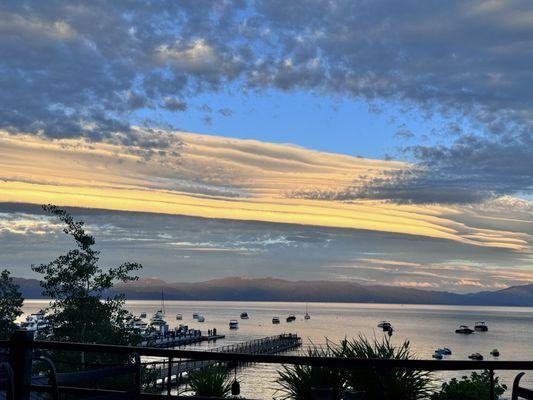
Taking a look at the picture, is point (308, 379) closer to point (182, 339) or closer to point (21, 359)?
point (21, 359)

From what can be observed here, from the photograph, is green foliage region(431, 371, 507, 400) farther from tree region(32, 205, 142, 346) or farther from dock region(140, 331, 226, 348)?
dock region(140, 331, 226, 348)

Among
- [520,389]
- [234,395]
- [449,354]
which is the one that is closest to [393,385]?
[234,395]

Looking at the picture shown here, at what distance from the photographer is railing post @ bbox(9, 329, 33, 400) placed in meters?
5.80

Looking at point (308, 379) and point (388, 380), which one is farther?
point (308, 379)

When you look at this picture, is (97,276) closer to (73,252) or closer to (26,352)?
(73,252)

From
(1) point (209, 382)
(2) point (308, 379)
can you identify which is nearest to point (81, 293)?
(1) point (209, 382)

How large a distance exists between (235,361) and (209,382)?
9922 mm

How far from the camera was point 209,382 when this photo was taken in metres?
15.2

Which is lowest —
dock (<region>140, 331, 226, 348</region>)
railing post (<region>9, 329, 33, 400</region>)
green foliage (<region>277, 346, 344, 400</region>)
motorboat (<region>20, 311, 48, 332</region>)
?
dock (<region>140, 331, 226, 348</region>)

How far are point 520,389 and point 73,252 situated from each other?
37.5 metres

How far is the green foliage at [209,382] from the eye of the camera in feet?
49.4

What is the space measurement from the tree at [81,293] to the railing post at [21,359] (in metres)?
32.8

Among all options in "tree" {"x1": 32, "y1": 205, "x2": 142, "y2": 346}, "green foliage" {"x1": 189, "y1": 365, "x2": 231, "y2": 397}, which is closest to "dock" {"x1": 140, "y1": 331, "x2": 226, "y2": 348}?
"tree" {"x1": 32, "y1": 205, "x2": 142, "y2": 346}

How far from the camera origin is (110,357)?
36469 millimetres
